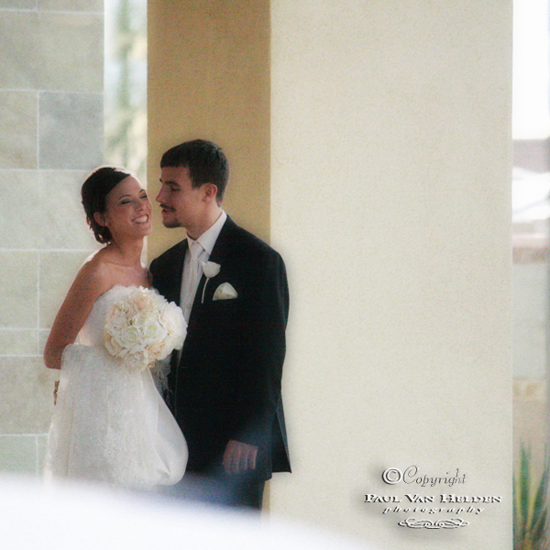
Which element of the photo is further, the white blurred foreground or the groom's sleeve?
the groom's sleeve

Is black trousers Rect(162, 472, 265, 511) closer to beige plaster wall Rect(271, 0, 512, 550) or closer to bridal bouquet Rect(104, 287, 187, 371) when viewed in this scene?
beige plaster wall Rect(271, 0, 512, 550)

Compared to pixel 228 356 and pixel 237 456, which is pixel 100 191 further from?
pixel 237 456

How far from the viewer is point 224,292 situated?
217 centimetres

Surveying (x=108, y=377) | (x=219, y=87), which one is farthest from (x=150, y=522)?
(x=219, y=87)

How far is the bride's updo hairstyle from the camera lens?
217 centimetres

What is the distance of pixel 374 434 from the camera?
251cm

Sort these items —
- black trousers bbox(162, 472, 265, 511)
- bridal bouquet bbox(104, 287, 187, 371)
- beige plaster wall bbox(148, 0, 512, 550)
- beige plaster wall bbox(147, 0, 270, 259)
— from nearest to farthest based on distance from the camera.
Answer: bridal bouquet bbox(104, 287, 187, 371)
black trousers bbox(162, 472, 265, 511)
beige plaster wall bbox(147, 0, 270, 259)
beige plaster wall bbox(148, 0, 512, 550)

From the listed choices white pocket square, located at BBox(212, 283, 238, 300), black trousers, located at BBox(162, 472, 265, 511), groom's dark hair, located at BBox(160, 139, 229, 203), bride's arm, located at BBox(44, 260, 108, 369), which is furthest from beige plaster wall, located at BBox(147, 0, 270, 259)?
black trousers, located at BBox(162, 472, 265, 511)

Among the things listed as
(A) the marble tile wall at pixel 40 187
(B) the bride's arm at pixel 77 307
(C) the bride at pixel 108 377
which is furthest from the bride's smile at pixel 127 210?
(A) the marble tile wall at pixel 40 187

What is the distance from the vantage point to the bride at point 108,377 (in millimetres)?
2068

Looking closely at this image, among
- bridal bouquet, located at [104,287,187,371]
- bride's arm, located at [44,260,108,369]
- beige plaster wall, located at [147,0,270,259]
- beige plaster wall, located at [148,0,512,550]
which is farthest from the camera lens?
beige plaster wall, located at [148,0,512,550]

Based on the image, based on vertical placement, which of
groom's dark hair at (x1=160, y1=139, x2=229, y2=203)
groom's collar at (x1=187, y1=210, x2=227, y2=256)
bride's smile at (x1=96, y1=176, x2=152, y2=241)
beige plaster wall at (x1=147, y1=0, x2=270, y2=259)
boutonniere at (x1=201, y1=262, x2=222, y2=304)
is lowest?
boutonniere at (x1=201, y1=262, x2=222, y2=304)

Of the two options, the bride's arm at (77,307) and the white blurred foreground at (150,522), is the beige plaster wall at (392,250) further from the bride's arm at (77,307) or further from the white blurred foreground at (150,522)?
the bride's arm at (77,307)

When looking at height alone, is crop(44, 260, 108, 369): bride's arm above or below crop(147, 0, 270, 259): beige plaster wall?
below
